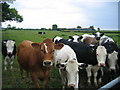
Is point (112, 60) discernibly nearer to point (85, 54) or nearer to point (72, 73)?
point (85, 54)

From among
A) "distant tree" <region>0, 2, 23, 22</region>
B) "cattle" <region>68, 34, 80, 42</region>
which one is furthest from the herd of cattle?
"cattle" <region>68, 34, 80, 42</region>

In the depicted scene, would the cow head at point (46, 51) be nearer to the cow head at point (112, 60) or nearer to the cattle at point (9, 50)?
the cow head at point (112, 60)

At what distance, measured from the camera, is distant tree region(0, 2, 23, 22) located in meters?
4.25

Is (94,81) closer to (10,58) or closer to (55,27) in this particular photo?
(55,27)

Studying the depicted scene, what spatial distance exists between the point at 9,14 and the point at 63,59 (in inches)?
83.8

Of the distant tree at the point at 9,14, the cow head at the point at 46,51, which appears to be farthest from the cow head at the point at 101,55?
the distant tree at the point at 9,14

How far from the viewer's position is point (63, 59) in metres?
3.16

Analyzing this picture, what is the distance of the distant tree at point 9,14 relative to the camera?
425 cm

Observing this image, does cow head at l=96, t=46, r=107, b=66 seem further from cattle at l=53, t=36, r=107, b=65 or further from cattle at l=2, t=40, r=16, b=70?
cattle at l=2, t=40, r=16, b=70

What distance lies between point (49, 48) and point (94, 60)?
4.49 ft

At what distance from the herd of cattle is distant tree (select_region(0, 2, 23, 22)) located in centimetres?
83

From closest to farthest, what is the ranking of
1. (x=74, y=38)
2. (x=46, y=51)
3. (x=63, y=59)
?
1. (x=46, y=51)
2. (x=63, y=59)
3. (x=74, y=38)

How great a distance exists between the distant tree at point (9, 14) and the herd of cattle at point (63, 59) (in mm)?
834

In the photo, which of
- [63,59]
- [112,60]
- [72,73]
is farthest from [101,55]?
[72,73]
